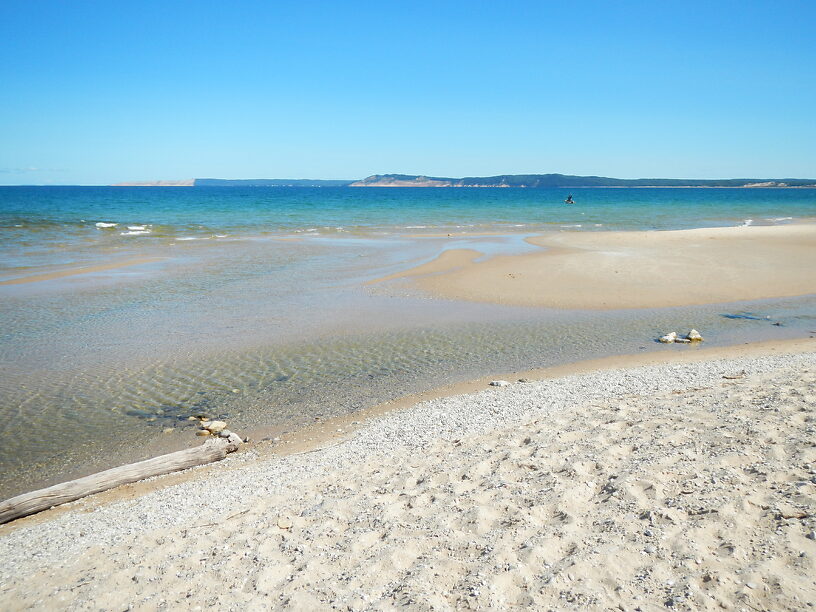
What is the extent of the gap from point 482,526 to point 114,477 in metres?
4.16

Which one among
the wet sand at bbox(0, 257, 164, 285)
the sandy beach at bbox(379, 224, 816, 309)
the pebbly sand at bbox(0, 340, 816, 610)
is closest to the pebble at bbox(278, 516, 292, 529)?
the pebbly sand at bbox(0, 340, 816, 610)

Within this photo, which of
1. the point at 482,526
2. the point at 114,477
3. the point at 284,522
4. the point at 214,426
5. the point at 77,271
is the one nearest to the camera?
the point at 482,526

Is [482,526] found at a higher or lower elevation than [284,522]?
higher

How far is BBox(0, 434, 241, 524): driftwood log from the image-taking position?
5.87 metres

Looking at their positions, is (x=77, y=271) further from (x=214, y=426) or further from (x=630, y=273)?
(x=630, y=273)

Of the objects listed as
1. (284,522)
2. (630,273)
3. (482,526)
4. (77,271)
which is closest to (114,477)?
(284,522)

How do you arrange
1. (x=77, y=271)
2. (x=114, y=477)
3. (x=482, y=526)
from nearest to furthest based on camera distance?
(x=482, y=526) → (x=114, y=477) → (x=77, y=271)

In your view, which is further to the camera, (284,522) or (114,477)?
(114,477)

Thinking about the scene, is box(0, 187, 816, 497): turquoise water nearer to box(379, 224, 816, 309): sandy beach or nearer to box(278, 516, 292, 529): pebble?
box(379, 224, 816, 309): sandy beach

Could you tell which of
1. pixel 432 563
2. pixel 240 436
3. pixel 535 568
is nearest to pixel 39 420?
pixel 240 436

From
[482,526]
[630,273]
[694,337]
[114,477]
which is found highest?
[630,273]

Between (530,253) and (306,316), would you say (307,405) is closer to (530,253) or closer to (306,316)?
(306,316)

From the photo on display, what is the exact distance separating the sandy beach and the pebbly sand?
9363 millimetres

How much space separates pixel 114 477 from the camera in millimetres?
6395
